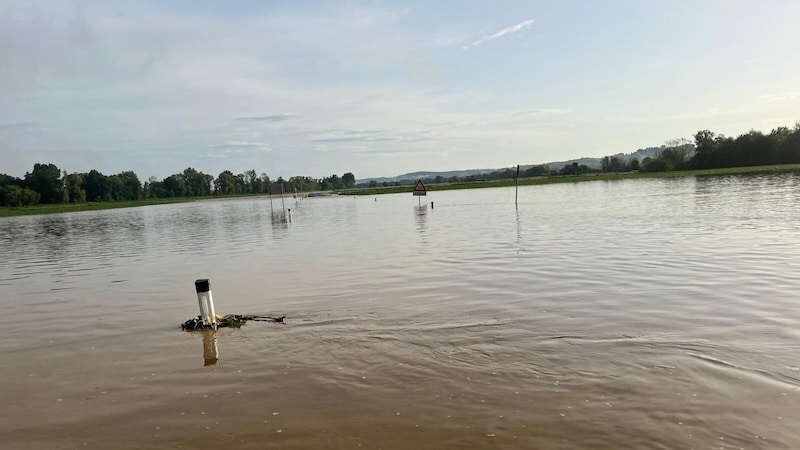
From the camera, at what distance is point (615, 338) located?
28.7 feet

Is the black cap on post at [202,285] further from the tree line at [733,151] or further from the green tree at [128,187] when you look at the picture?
the green tree at [128,187]

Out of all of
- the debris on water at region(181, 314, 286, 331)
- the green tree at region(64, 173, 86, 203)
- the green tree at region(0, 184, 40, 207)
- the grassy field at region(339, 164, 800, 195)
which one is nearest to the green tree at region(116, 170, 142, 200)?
the green tree at region(64, 173, 86, 203)

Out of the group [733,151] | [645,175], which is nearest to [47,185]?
[645,175]

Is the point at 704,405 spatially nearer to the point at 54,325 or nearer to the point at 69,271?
the point at 54,325

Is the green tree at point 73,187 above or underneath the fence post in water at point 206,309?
above

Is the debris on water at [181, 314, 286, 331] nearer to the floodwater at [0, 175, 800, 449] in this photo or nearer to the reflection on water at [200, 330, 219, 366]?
the reflection on water at [200, 330, 219, 366]

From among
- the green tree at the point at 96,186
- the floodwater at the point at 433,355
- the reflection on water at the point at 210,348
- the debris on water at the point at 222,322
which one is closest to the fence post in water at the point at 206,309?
the debris on water at the point at 222,322

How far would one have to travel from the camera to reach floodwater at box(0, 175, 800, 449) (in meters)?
6.02

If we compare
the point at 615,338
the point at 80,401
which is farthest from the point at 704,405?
the point at 80,401

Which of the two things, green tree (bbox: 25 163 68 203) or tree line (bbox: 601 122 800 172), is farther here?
green tree (bbox: 25 163 68 203)

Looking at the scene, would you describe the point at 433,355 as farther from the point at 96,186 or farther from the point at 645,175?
the point at 96,186

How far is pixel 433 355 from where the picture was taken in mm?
8508

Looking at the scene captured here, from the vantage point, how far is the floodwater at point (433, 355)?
602 cm

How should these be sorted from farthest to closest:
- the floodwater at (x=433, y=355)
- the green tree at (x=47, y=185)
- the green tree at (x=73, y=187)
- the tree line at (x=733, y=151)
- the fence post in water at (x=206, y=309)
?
the green tree at (x=73, y=187), the green tree at (x=47, y=185), the tree line at (x=733, y=151), the fence post in water at (x=206, y=309), the floodwater at (x=433, y=355)
